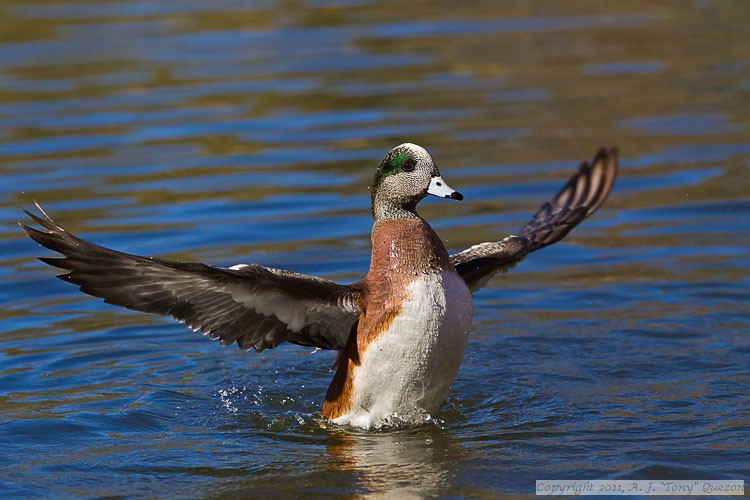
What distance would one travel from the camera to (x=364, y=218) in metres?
11.3

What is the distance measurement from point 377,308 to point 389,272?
21 cm

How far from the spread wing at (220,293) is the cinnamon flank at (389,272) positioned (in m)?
0.10

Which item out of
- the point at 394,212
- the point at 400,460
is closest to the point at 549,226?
the point at 394,212

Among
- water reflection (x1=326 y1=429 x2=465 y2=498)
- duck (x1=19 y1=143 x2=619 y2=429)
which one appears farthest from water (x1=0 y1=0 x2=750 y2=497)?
duck (x1=19 y1=143 x2=619 y2=429)

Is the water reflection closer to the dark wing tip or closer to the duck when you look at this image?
the duck

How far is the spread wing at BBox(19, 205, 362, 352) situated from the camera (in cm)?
630

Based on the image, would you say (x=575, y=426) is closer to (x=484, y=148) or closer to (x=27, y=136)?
(x=484, y=148)

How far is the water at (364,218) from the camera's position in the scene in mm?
7051

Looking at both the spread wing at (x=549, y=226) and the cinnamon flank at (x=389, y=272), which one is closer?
the cinnamon flank at (x=389, y=272)

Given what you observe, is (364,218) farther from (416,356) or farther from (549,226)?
(416,356)

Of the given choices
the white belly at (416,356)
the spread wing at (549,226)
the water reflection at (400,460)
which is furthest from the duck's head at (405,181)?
the water reflection at (400,460)

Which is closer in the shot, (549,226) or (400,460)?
(400,460)

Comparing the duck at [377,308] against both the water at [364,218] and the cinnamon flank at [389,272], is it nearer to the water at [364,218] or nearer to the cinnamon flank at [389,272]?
the cinnamon flank at [389,272]

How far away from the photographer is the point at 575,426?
23.8 feet
